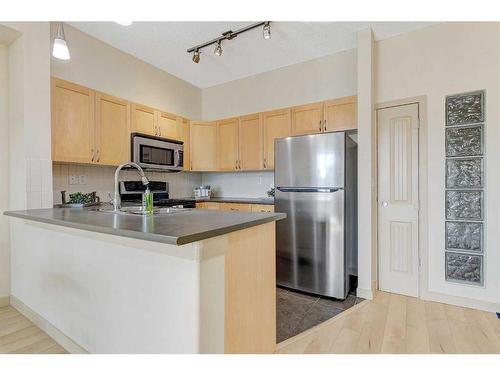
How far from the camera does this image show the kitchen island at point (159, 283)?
1089mm

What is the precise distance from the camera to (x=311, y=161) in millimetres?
2723

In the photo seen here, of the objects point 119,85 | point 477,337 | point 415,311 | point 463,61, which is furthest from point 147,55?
point 477,337

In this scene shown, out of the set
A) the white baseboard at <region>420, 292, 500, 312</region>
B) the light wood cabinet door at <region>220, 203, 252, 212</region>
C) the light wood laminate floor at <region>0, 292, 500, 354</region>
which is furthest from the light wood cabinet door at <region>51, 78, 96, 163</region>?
the white baseboard at <region>420, 292, 500, 312</region>

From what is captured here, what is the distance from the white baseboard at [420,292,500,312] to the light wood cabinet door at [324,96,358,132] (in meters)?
A: 1.86

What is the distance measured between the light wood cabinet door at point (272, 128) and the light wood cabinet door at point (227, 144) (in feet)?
1.59

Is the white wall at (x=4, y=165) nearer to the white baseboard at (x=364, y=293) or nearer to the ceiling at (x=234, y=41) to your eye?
the ceiling at (x=234, y=41)

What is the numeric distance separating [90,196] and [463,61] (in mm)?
3938

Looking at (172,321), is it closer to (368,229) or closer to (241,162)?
(368,229)

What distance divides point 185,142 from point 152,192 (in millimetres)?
943

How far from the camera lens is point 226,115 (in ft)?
14.0

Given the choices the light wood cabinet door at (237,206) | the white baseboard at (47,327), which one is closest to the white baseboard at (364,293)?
the light wood cabinet door at (237,206)

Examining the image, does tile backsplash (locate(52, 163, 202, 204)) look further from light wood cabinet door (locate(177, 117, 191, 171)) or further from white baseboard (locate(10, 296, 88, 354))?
white baseboard (locate(10, 296, 88, 354))

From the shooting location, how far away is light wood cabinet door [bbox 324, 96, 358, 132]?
299 cm

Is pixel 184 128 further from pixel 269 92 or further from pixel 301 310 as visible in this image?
pixel 301 310
